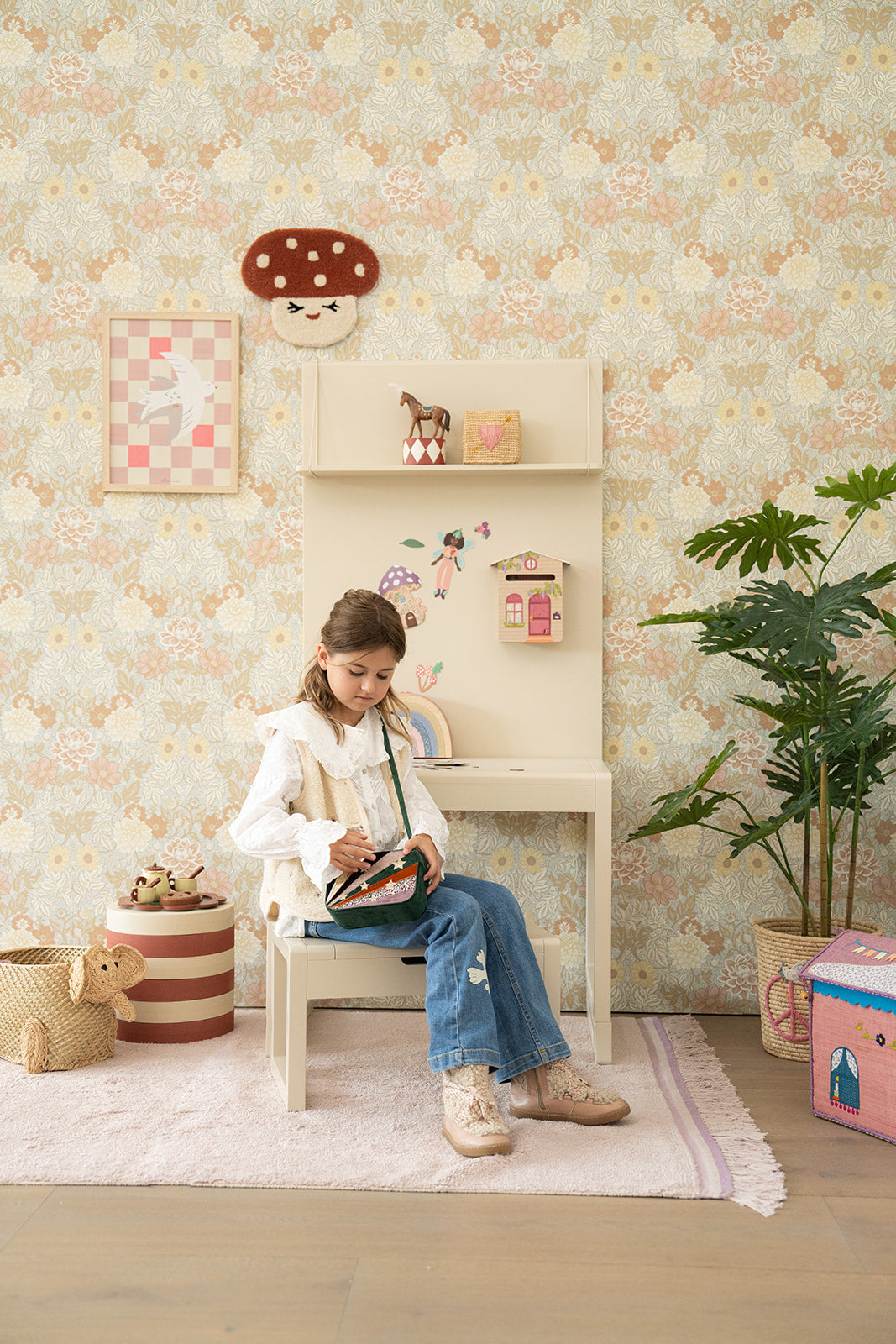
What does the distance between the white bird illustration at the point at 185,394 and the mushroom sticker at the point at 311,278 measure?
25 cm

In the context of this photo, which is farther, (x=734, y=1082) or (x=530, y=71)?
(x=530, y=71)

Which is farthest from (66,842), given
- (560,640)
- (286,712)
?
(560,640)

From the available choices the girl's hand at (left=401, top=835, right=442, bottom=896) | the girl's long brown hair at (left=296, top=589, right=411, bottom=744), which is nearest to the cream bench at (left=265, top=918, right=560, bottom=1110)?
the girl's hand at (left=401, top=835, right=442, bottom=896)

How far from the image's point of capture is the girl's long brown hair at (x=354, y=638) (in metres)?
2.17

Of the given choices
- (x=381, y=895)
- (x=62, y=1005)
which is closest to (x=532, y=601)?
(x=381, y=895)

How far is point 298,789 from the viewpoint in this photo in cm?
219

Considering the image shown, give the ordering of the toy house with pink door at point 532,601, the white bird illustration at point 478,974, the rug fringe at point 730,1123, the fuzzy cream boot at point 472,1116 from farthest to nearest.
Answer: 1. the toy house with pink door at point 532,601
2. the white bird illustration at point 478,974
3. the fuzzy cream boot at point 472,1116
4. the rug fringe at point 730,1123

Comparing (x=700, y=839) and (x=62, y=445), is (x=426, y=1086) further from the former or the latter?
A: (x=62, y=445)

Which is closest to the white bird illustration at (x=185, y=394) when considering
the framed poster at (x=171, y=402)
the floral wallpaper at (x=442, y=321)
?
the framed poster at (x=171, y=402)

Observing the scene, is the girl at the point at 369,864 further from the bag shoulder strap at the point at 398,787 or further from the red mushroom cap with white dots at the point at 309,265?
the red mushroom cap with white dots at the point at 309,265

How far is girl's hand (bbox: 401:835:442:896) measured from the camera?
2113 millimetres

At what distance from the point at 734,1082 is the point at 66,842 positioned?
1.77 metres

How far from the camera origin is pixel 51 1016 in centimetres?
229

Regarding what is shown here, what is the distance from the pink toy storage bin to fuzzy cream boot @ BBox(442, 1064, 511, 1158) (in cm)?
65
